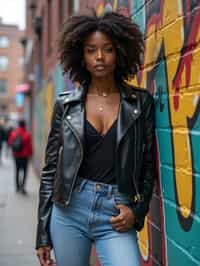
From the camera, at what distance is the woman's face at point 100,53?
264 centimetres

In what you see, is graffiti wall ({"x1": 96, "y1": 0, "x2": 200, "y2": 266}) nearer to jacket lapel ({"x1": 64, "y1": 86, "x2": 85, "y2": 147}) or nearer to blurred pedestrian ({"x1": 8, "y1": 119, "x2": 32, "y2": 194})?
jacket lapel ({"x1": 64, "y1": 86, "x2": 85, "y2": 147})

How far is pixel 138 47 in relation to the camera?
2.77 m

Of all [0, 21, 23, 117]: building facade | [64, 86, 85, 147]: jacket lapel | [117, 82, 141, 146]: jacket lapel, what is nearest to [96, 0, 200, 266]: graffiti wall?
[117, 82, 141, 146]: jacket lapel

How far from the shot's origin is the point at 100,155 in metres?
2.56

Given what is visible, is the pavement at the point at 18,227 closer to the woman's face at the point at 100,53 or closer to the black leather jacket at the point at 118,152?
the black leather jacket at the point at 118,152

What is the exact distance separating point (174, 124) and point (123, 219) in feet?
1.85

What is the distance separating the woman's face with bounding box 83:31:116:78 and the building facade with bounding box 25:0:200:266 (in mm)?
334

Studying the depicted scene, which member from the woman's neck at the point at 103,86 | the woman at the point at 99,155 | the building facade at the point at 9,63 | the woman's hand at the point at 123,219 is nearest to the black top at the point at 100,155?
the woman at the point at 99,155

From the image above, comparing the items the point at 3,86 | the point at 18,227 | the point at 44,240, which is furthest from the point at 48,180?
the point at 3,86

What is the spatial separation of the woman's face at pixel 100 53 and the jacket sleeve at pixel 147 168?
0.91 feet

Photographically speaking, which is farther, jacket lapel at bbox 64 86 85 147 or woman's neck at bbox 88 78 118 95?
woman's neck at bbox 88 78 118 95

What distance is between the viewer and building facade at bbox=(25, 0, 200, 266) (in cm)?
242

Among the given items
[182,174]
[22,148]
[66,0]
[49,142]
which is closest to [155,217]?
[182,174]

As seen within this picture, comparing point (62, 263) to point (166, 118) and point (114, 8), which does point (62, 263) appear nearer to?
point (166, 118)
